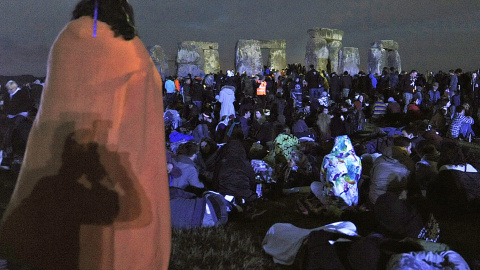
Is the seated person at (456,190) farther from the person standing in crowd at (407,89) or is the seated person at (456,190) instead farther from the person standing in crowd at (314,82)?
the person standing in crowd at (314,82)

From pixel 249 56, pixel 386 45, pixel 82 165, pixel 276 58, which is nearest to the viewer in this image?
pixel 82 165

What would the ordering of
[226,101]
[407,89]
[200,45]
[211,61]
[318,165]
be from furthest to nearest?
[211,61] < [200,45] < [407,89] < [226,101] < [318,165]

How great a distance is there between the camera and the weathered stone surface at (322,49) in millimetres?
26688

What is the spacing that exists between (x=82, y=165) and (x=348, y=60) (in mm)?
26259

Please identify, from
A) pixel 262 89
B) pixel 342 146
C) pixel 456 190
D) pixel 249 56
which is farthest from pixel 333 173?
pixel 249 56

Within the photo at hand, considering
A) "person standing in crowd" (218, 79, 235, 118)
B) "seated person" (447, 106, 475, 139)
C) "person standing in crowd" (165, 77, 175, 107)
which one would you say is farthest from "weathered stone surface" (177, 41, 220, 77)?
"seated person" (447, 106, 475, 139)

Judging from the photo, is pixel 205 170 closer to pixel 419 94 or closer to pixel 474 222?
pixel 474 222

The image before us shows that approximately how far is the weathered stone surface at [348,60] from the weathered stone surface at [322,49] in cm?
99

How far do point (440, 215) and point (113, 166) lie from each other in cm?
447

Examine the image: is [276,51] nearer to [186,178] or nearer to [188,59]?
[188,59]

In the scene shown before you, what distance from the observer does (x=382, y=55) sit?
1085 inches

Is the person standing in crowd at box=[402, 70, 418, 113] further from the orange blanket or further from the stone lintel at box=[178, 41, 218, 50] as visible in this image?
the stone lintel at box=[178, 41, 218, 50]

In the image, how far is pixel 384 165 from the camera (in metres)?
5.16

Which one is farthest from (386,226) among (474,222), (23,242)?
(23,242)
